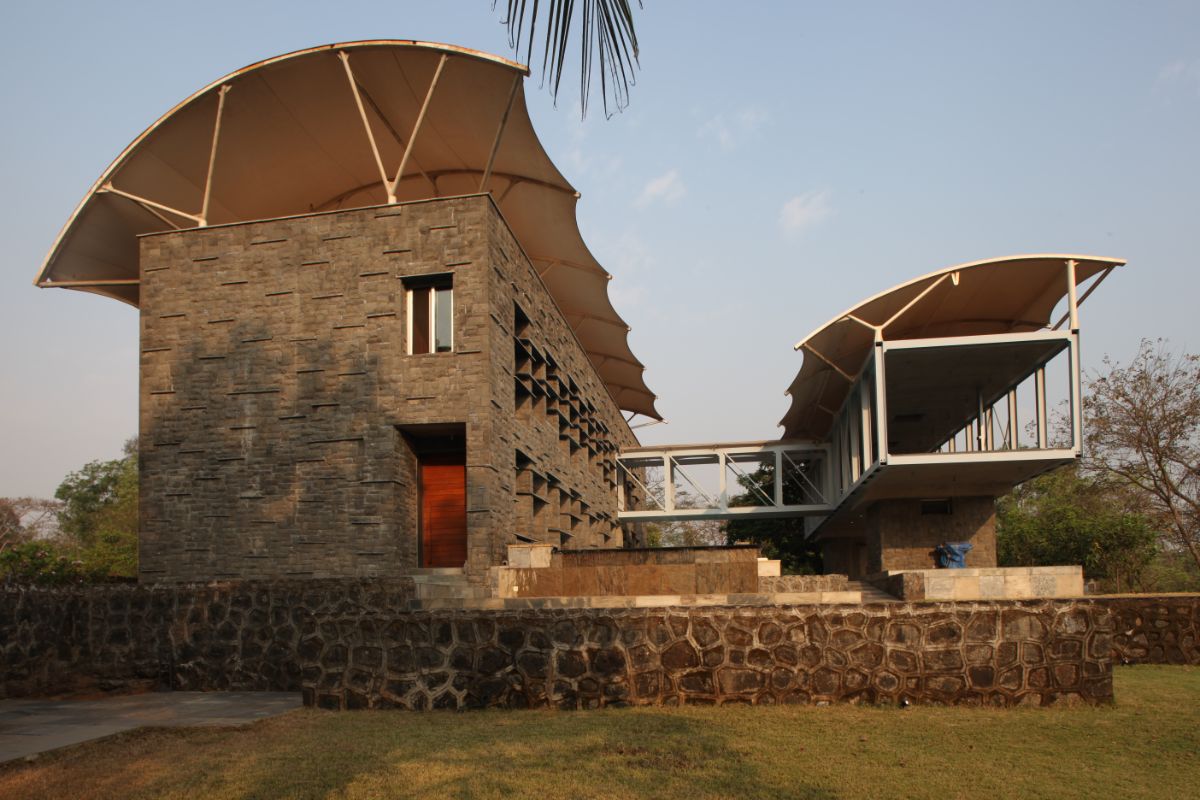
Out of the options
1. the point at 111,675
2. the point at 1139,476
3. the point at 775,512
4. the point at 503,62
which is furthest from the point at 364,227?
the point at 1139,476

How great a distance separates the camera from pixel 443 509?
1694 cm

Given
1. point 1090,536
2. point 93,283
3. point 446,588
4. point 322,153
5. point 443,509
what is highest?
point 322,153

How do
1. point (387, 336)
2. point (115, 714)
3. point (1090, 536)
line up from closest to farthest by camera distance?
point (115, 714)
point (387, 336)
point (1090, 536)

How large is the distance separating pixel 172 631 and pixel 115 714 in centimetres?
318

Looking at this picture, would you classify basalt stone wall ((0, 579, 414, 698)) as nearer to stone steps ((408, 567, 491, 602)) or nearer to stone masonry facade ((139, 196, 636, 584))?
stone steps ((408, 567, 491, 602))

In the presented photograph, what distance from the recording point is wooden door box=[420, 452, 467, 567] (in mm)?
16781

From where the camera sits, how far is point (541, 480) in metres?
20.5

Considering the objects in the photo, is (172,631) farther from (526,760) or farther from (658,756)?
(658,756)

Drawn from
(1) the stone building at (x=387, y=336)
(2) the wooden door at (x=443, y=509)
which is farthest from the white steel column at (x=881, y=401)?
(2) the wooden door at (x=443, y=509)

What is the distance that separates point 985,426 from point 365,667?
2041cm

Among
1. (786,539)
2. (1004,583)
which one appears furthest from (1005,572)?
(786,539)

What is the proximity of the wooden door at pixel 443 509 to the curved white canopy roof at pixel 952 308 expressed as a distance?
936 centimetres

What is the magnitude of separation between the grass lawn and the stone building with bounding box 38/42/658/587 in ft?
22.4

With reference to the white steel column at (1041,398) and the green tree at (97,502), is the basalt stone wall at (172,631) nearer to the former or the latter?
the white steel column at (1041,398)
